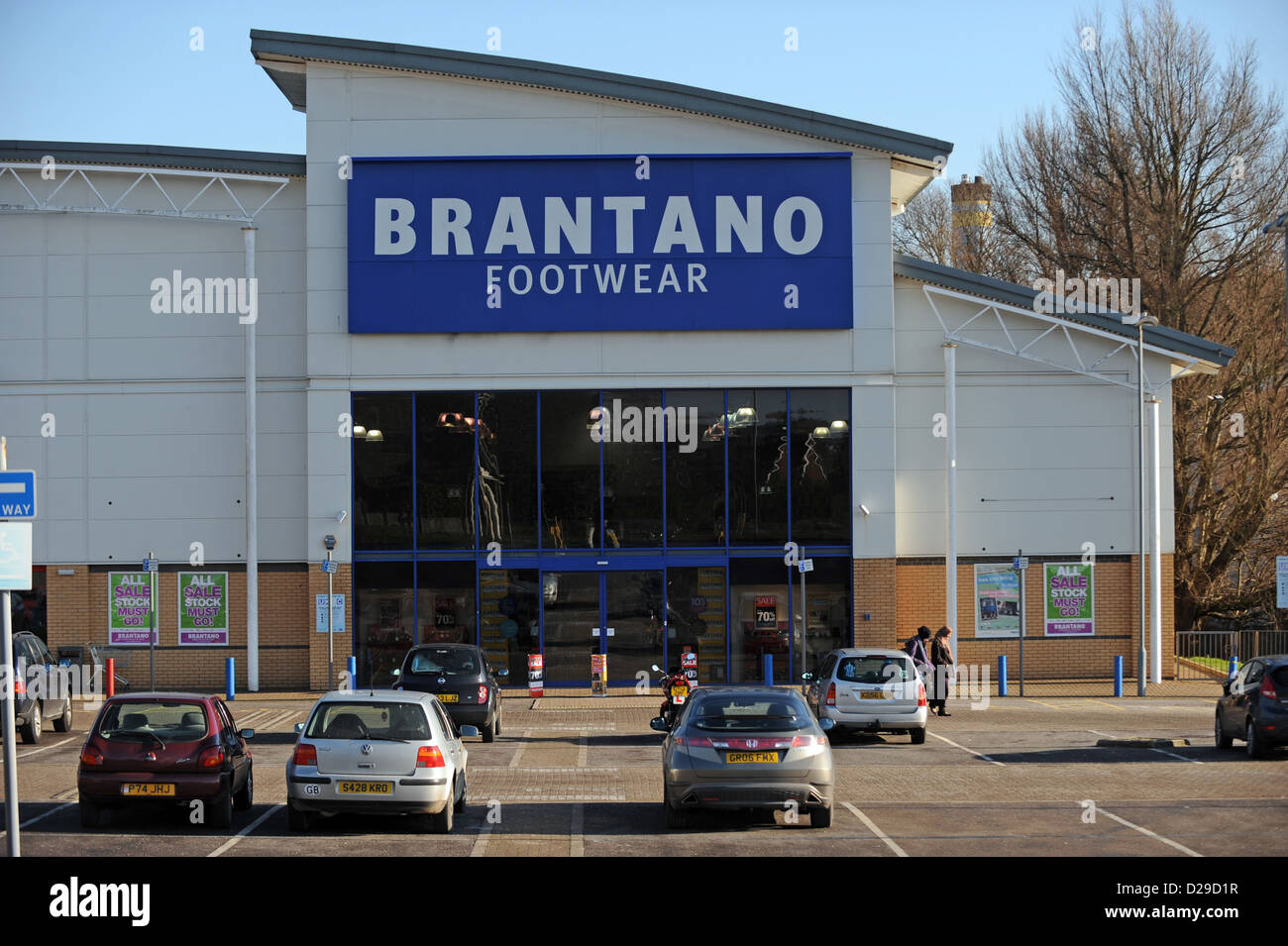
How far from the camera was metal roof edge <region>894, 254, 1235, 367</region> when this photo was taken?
112 ft

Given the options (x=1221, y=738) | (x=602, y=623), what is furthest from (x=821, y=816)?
(x=602, y=623)

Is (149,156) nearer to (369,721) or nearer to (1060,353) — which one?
(1060,353)

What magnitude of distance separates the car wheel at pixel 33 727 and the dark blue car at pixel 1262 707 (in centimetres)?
1825

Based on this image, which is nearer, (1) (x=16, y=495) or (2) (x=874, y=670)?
(1) (x=16, y=495)

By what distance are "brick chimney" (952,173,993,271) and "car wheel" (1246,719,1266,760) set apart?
34053mm

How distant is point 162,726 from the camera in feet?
50.4

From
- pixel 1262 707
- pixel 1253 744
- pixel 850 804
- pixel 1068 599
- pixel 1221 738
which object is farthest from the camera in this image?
pixel 1068 599

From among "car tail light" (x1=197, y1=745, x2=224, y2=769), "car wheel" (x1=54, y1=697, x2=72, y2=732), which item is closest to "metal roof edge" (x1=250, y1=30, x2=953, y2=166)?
"car wheel" (x1=54, y1=697, x2=72, y2=732)

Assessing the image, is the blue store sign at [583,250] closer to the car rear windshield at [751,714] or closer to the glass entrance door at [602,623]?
the glass entrance door at [602,623]

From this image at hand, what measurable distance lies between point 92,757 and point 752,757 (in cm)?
659

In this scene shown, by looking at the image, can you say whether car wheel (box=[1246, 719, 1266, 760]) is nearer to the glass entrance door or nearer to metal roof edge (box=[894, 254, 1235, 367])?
the glass entrance door

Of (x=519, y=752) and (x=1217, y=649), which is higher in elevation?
(x=1217, y=649)

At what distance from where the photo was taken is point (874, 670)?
76.4 feet

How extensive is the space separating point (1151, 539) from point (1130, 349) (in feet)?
14.5
